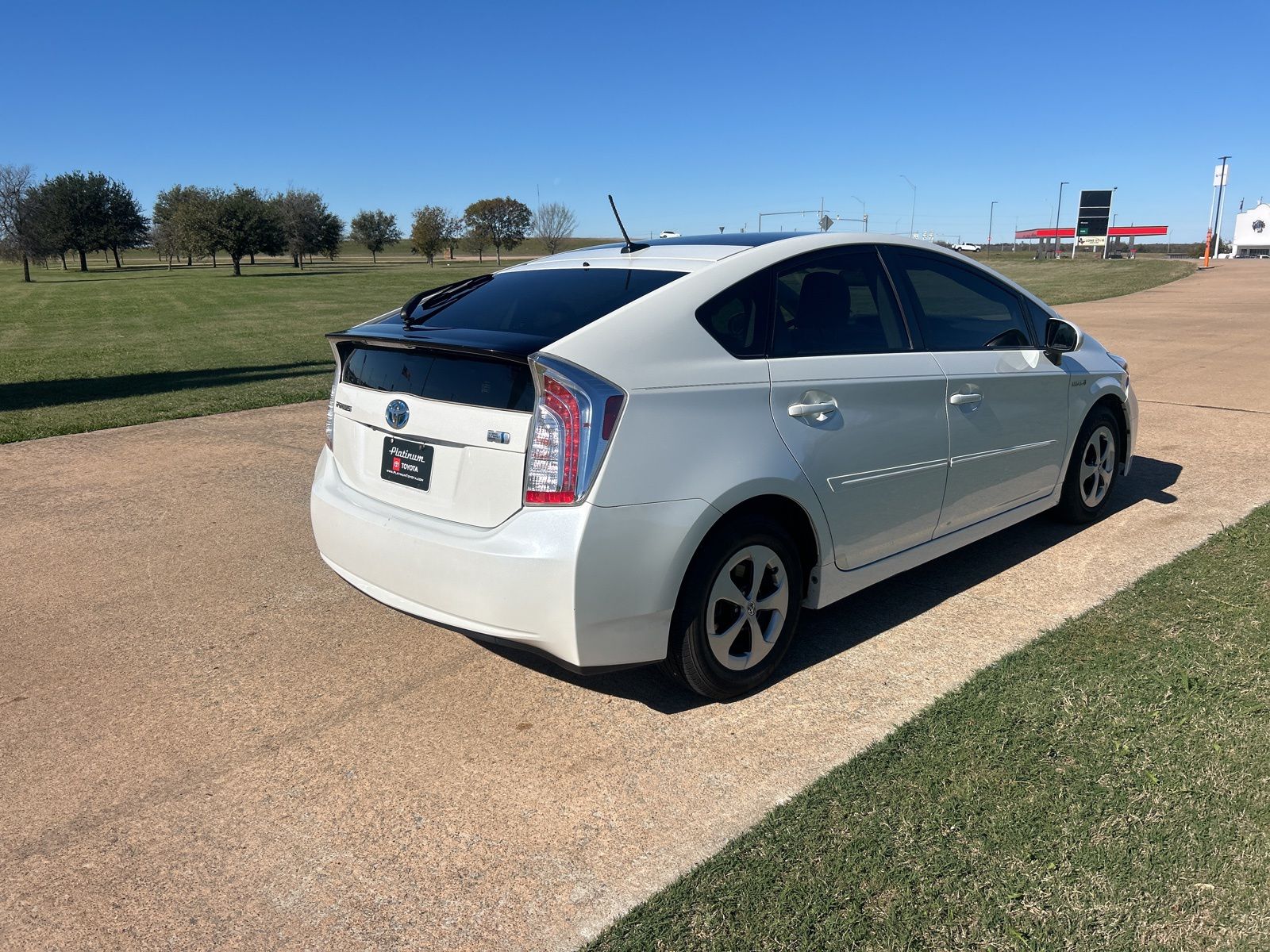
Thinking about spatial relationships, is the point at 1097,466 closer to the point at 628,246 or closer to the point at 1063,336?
the point at 1063,336

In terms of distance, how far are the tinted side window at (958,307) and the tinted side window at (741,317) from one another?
99cm

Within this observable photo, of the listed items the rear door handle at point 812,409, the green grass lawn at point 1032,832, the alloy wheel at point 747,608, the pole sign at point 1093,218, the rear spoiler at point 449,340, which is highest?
the pole sign at point 1093,218

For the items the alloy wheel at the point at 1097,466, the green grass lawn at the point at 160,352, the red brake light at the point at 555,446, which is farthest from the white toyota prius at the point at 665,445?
the green grass lawn at the point at 160,352

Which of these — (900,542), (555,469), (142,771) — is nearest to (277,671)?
(142,771)

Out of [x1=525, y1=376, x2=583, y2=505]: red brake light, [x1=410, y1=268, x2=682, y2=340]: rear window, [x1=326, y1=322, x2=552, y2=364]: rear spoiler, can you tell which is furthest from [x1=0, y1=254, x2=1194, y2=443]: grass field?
[x1=525, y1=376, x2=583, y2=505]: red brake light

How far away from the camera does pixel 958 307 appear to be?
15.1 feet

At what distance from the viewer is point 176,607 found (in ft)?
14.8

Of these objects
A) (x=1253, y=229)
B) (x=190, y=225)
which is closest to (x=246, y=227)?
(x=190, y=225)

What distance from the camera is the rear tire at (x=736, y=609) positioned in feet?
10.7

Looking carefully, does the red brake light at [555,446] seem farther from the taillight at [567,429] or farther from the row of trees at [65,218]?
the row of trees at [65,218]

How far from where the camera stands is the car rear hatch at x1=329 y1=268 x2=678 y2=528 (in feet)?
10.2

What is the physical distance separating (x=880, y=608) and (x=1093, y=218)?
79.3 m

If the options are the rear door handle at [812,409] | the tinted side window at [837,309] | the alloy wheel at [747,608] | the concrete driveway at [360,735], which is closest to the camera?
the concrete driveway at [360,735]

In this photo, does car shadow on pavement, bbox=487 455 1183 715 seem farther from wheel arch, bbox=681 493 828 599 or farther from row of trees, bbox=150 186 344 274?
row of trees, bbox=150 186 344 274
